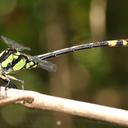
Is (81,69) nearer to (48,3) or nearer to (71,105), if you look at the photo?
(48,3)

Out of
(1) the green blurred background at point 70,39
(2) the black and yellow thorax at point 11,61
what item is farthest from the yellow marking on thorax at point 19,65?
(1) the green blurred background at point 70,39

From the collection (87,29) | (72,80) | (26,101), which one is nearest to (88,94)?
(72,80)

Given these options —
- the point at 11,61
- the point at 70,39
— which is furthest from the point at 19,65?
the point at 70,39

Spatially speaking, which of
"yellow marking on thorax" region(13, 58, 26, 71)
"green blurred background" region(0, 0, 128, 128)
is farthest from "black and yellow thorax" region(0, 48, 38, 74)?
"green blurred background" region(0, 0, 128, 128)

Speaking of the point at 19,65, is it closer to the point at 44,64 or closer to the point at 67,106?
the point at 44,64

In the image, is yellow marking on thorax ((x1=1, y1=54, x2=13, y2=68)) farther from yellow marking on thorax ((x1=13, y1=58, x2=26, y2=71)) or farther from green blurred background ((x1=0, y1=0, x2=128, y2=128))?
green blurred background ((x1=0, y1=0, x2=128, y2=128))
